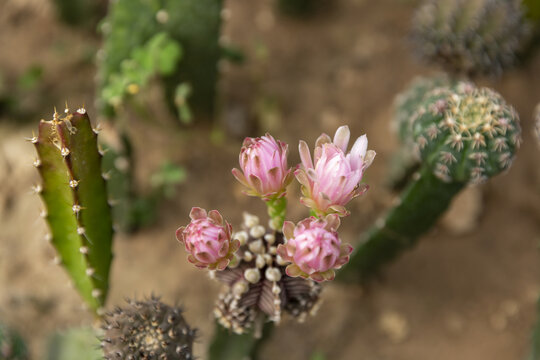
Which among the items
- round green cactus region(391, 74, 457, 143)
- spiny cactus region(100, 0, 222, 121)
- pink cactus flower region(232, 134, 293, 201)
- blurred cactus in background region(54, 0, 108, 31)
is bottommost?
pink cactus flower region(232, 134, 293, 201)

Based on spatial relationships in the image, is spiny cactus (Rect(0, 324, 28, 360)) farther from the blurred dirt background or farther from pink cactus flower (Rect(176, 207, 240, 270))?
pink cactus flower (Rect(176, 207, 240, 270))

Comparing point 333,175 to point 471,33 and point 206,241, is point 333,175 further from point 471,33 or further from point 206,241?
point 471,33

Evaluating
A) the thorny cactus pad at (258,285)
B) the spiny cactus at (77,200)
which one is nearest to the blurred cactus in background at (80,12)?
the spiny cactus at (77,200)

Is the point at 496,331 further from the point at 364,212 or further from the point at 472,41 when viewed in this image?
the point at 472,41

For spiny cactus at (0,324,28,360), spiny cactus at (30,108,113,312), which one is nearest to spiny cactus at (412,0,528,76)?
spiny cactus at (30,108,113,312)

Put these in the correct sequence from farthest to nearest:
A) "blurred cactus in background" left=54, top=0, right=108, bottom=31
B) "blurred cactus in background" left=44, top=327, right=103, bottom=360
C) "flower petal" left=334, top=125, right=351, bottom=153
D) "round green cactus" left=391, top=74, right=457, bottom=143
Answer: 1. "blurred cactus in background" left=54, top=0, right=108, bottom=31
2. "round green cactus" left=391, top=74, right=457, bottom=143
3. "blurred cactus in background" left=44, top=327, right=103, bottom=360
4. "flower petal" left=334, top=125, right=351, bottom=153

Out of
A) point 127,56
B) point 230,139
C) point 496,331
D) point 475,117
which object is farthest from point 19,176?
point 496,331

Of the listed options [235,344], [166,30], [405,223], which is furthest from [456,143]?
[166,30]
